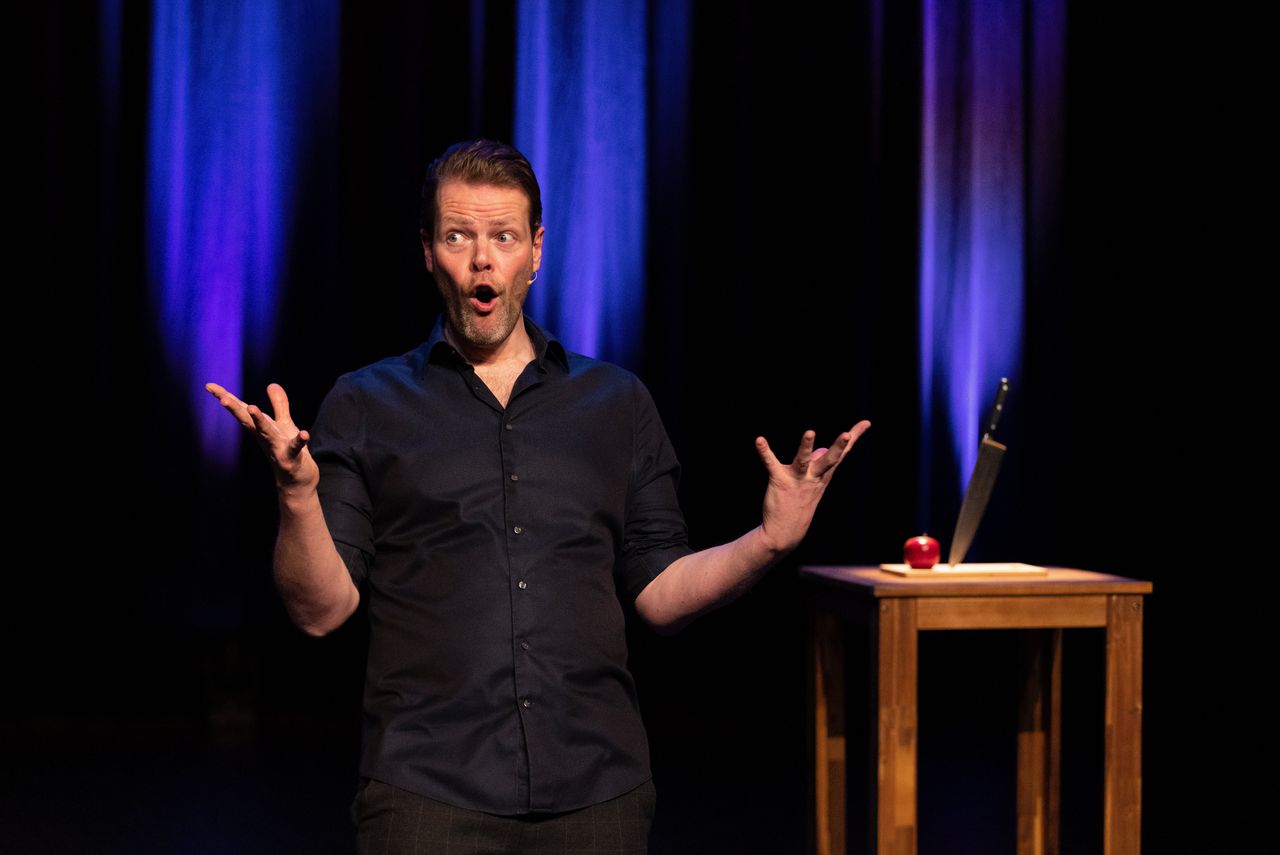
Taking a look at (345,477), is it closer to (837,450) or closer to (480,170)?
(480,170)

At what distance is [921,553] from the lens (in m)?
2.40

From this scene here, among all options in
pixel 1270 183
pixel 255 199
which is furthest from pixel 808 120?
pixel 255 199

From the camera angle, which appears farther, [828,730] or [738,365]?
[738,365]

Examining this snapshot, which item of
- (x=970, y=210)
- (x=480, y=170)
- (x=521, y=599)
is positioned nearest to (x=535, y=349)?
(x=480, y=170)

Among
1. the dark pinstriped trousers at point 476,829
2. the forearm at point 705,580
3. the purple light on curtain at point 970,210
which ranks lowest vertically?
the dark pinstriped trousers at point 476,829

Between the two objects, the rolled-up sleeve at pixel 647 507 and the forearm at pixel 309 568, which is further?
the rolled-up sleeve at pixel 647 507

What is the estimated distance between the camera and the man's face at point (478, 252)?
1.50 m

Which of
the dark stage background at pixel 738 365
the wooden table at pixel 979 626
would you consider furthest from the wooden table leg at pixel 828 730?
the dark stage background at pixel 738 365

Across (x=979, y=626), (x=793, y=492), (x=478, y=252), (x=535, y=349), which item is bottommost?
(x=979, y=626)

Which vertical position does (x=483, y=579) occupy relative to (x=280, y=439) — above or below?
below

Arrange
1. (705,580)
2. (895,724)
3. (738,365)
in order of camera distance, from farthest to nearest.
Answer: (738,365)
(895,724)
(705,580)

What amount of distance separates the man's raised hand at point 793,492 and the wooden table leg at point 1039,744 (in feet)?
4.11

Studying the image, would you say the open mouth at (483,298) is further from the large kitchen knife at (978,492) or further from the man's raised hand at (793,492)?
the large kitchen knife at (978,492)

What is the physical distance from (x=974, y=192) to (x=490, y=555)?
12.1 feet
